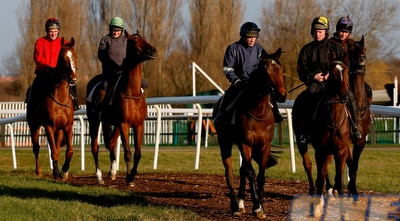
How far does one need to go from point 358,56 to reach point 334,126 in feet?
Result: 6.14

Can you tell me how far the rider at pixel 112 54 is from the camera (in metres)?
14.4

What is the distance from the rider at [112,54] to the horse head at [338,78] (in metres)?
4.69

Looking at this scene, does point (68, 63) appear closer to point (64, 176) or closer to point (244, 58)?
point (64, 176)

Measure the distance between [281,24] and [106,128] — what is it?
34.1 metres

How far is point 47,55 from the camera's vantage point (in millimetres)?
15344

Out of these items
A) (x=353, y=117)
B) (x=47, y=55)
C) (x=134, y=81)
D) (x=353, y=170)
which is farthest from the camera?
(x=47, y=55)

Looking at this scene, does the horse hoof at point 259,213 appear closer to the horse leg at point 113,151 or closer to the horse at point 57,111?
the horse leg at point 113,151

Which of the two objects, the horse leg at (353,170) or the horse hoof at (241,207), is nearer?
the horse hoof at (241,207)

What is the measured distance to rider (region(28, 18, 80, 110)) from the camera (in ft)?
49.4

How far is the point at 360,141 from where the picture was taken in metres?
12.5

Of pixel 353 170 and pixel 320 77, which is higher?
pixel 320 77

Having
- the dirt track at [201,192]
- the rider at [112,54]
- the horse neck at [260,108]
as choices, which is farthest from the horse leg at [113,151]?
the horse neck at [260,108]

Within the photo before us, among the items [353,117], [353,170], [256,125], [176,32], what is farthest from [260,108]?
[176,32]

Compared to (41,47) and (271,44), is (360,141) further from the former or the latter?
(271,44)
